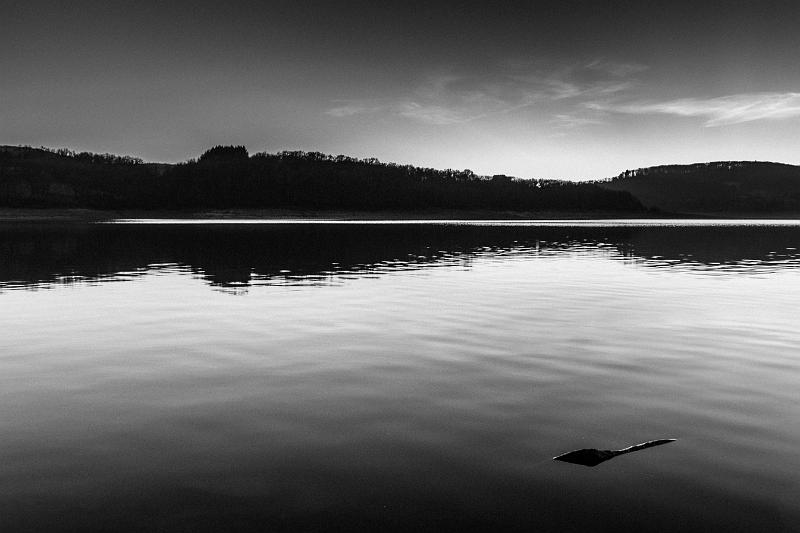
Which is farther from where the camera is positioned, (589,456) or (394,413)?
Result: (394,413)

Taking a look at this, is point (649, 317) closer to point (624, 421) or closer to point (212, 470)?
point (624, 421)

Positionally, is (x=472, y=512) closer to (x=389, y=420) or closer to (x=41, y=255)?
(x=389, y=420)

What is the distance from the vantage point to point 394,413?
12102 millimetres

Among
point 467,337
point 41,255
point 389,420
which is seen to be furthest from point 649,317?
point 41,255

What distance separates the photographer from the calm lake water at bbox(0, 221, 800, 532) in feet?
26.6

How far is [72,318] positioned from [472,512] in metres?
20.4

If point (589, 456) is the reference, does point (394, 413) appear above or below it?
below

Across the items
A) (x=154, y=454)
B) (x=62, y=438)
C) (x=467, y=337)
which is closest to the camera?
(x=154, y=454)

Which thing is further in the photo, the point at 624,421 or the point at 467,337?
the point at 467,337

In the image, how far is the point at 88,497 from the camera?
27.3 ft

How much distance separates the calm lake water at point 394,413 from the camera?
26.6 ft

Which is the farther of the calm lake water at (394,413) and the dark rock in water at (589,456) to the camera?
the dark rock in water at (589,456)

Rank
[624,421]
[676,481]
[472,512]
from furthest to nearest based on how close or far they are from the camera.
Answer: [624,421] → [676,481] → [472,512]

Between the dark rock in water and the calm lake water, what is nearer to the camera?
the calm lake water
